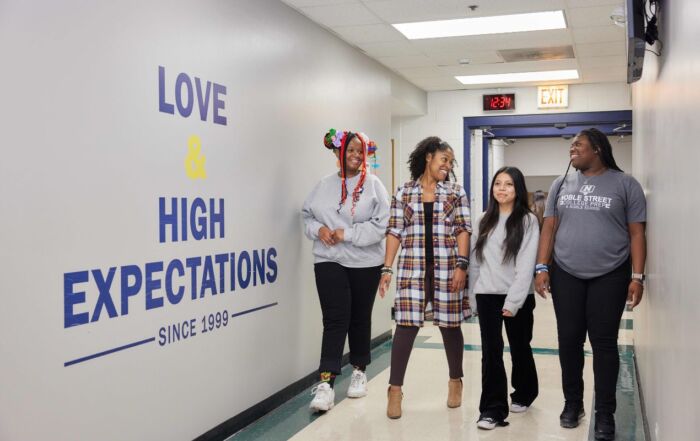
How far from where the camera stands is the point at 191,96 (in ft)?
11.5

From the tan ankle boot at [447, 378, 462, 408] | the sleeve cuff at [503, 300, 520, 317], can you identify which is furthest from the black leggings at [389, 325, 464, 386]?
the sleeve cuff at [503, 300, 520, 317]

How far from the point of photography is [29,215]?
251 centimetres

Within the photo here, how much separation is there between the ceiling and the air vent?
0.02 m

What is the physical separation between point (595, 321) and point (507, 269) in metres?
0.46

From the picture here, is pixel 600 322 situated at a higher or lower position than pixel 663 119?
lower

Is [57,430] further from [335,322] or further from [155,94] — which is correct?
[335,322]

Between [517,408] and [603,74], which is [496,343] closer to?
[517,408]

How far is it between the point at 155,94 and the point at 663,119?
6.51 feet

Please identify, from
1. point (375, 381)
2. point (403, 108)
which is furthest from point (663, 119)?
point (403, 108)

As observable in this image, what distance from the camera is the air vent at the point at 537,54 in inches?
247

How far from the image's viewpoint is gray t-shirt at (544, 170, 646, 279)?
3.49 m

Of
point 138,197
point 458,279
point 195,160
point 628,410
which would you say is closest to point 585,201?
point 458,279

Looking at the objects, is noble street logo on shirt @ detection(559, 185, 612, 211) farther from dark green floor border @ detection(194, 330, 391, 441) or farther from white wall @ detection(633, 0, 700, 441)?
dark green floor border @ detection(194, 330, 391, 441)

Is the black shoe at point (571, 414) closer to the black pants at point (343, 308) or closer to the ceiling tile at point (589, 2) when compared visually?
the black pants at point (343, 308)
